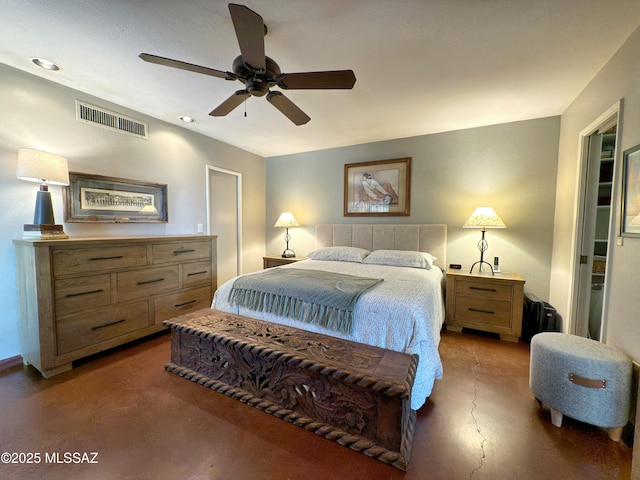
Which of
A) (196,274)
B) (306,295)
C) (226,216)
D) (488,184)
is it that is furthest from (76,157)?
(488,184)

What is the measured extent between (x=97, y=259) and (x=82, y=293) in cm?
30

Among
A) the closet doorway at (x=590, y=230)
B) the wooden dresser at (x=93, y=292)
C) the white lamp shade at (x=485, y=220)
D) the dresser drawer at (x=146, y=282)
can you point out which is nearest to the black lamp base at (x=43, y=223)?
the wooden dresser at (x=93, y=292)

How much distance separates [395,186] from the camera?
142 inches

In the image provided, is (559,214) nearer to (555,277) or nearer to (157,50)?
(555,277)

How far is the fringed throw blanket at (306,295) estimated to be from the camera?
5.85ft

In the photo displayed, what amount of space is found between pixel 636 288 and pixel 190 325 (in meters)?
2.93

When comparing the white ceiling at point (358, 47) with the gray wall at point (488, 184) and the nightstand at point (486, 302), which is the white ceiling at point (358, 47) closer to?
the gray wall at point (488, 184)

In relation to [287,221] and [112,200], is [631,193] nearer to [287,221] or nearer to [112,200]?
[287,221]

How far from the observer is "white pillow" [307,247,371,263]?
3.29 metres

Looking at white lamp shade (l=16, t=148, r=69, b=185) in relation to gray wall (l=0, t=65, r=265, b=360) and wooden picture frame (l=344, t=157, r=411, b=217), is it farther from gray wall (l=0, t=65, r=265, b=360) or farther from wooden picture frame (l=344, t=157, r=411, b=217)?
wooden picture frame (l=344, t=157, r=411, b=217)

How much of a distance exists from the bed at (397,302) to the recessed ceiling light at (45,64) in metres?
2.21

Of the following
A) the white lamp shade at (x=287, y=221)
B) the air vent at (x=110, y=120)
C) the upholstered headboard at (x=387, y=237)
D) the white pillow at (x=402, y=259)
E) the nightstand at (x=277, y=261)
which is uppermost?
the air vent at (x=110, y=120)

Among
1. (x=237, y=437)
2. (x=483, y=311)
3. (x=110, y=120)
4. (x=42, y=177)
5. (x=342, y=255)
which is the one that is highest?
(x=110, y=120)

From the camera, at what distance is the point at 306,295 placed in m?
1.91
